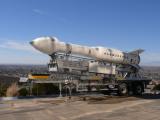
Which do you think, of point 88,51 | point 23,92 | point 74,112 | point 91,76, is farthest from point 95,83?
point 74,112

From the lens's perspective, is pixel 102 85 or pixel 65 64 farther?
pixel 102 85

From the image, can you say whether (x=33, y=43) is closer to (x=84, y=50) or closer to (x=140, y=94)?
(x=84, y=50)

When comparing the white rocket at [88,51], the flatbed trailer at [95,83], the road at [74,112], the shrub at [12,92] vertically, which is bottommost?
the road at [74,112]

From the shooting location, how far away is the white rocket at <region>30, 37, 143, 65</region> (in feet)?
112

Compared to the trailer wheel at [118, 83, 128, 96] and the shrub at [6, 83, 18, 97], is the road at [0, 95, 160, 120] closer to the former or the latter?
the shrub at [6, 83, 18, 97]

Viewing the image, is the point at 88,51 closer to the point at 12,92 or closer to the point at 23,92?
the point at 23,92

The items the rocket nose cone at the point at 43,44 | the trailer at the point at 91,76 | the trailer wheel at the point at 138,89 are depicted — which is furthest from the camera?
the trailer wheel at the point at 138,89

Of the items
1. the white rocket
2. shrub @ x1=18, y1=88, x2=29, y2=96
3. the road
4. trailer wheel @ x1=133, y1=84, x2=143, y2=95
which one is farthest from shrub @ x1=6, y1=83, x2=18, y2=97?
trailer wheel @ x1=133, y1=84, x2=143, y2=95

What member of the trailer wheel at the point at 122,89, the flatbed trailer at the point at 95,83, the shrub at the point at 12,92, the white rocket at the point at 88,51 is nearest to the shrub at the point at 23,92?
the shrub at the point at 12,92

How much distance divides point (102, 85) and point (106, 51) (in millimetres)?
4107

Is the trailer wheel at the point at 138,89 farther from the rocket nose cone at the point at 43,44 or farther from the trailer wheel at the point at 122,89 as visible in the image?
the rocket nose cone at the point at 43,44

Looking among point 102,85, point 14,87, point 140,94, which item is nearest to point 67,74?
point 102,85

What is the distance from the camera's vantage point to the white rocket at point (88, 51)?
34.1 m

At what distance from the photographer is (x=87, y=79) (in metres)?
37.8
